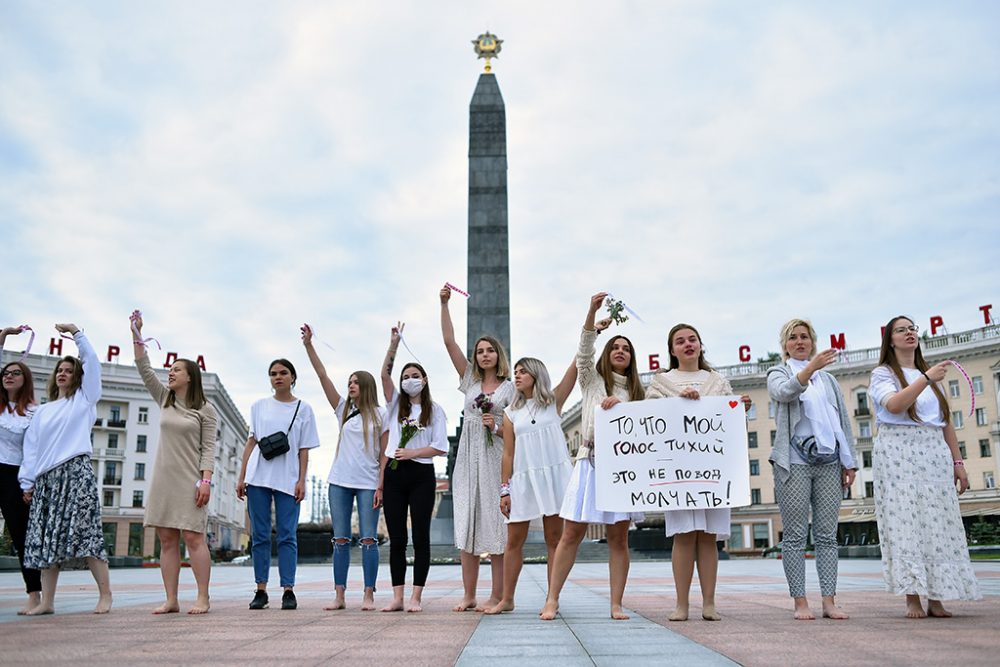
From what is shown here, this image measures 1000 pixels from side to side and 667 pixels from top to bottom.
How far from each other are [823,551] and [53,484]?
4940mm

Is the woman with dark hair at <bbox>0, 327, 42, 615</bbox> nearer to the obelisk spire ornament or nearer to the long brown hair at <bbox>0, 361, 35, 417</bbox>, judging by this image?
the long brown hair at <bbox>0, 361, 35, 417</bbox>

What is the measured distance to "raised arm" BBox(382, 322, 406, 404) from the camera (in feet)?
22.7

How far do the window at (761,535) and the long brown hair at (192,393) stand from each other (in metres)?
55.4

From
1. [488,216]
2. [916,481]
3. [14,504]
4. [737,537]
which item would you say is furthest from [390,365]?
[737,537]

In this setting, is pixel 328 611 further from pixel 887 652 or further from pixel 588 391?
pixel 887 652

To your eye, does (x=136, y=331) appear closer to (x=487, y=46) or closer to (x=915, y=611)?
(x=915, y=611)

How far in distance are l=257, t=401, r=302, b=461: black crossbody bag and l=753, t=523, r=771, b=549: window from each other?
55151 mm

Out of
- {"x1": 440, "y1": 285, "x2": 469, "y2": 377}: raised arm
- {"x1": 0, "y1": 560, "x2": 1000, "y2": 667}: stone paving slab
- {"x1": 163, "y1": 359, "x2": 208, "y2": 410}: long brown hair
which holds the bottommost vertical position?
{"x1": 0, "y1": 560, "x2": 1000, "y2": 667}: stone paving slab

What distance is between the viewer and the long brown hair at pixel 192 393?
6.51m

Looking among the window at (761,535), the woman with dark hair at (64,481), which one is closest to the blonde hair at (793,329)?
the woman with dark hair at (64,481)

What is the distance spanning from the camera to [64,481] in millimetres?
6297

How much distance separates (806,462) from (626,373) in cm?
118

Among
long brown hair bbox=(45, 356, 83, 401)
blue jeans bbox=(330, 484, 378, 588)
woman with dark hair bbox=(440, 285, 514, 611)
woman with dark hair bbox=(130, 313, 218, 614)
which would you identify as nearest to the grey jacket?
woman with dark hair bbox=(440, 285, 514, 611)

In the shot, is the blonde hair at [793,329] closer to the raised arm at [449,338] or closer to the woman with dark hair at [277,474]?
the raised arm at [449,338]
